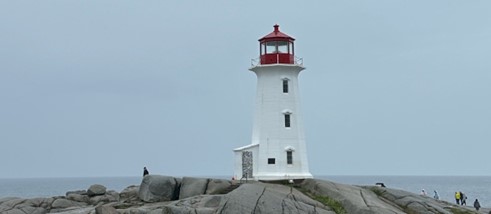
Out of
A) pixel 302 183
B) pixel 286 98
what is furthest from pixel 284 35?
pixel 302 183

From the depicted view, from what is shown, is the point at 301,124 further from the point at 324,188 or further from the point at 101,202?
the point at 101,202

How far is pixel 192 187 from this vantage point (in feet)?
106

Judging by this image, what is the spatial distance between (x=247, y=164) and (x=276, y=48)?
Result: 7.05 m

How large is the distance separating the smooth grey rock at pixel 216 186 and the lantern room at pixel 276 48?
7999 millimetres

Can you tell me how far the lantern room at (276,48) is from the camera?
3681cm

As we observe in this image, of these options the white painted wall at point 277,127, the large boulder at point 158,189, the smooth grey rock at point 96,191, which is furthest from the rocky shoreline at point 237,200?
the white painted wall at point 277,127

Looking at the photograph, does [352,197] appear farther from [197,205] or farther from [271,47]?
[271,47]

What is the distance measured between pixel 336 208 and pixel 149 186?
32.3 ft

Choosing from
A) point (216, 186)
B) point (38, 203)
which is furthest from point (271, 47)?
point (38, 203)

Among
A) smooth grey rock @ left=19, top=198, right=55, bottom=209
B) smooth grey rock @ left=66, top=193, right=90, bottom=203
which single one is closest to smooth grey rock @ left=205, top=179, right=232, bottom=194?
smooth grey rock @ left=66, top=193, right=90, bottom=203

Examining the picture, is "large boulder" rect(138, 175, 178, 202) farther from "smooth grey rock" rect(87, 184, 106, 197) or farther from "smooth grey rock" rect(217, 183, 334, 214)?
"smooth grey rock" rect(87, 184, 106, 197)

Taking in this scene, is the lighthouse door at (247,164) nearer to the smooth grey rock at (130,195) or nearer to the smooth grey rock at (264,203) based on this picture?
the smooth grey rock at (130,195)

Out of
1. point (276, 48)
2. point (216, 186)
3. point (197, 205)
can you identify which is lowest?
point (197, 205)

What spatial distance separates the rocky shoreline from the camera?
28.0m
